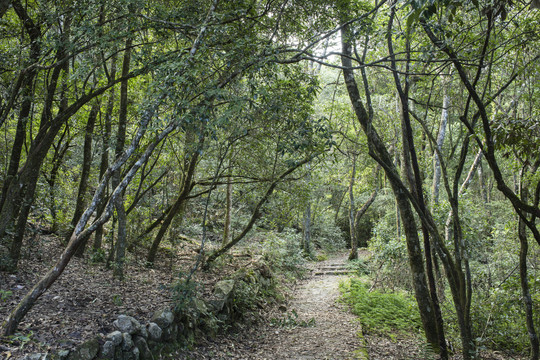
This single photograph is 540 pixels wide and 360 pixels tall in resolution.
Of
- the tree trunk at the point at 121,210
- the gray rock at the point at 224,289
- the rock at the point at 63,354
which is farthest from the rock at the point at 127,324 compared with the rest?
the gray rock at the point at 224,289

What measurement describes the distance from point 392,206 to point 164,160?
48.4 ft

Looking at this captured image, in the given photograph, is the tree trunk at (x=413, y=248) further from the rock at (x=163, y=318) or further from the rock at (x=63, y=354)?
the rock at (x=63, y=354)

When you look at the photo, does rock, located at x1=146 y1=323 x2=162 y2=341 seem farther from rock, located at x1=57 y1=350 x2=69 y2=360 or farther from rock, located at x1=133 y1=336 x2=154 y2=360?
rock, located at x1=57 y1=350 x2=69 y2=360

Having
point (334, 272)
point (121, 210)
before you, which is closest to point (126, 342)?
point (121, 210)

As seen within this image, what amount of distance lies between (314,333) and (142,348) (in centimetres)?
390

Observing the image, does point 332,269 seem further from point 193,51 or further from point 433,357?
point 193,51

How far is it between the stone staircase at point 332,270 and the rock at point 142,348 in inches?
416

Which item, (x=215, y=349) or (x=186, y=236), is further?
(x=186, y=236)

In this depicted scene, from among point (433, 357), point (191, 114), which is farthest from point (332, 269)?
point (191, 114)

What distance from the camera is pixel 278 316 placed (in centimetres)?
830

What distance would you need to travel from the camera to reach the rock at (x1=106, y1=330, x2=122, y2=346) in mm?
4199

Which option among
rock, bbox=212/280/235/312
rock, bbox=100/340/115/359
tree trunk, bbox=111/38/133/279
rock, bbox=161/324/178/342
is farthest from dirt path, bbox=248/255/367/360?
tree trunk, bbox=111/38/133/279

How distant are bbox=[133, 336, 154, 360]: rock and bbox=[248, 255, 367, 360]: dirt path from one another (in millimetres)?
2034

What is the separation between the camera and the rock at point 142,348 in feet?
14.8
